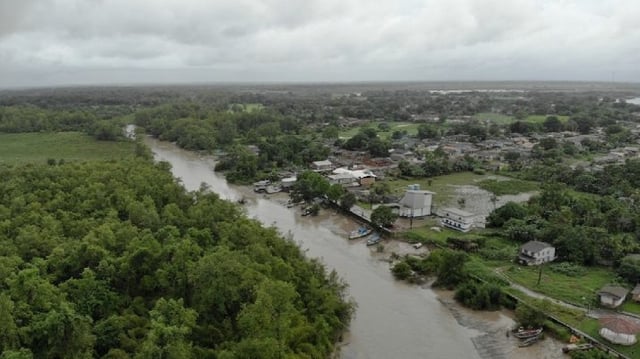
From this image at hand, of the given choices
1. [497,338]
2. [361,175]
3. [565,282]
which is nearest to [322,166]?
[361,175]

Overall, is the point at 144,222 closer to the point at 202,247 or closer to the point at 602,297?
the point at 202,247

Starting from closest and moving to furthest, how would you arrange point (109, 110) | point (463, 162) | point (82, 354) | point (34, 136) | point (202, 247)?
point (82, 354), point (202, 247), point (463, 162), point (34, 136), point (109, 110)

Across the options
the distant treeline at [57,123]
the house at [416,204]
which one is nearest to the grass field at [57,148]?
the distant treeline at [57,123]

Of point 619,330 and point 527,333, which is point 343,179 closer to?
point 527,333

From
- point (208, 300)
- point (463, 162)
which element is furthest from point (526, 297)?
point (463, 162)

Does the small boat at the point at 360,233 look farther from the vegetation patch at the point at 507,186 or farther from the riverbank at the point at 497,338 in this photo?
the vegetation patch at the point at 507,186

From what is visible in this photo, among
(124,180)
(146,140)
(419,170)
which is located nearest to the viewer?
(124,180)

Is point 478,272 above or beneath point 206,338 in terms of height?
beneath

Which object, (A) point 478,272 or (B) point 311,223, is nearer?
(A) point 478,272
